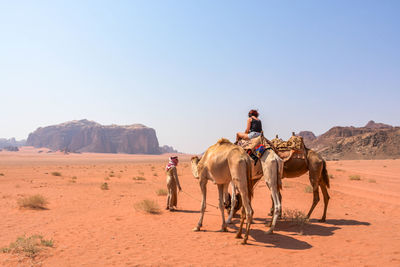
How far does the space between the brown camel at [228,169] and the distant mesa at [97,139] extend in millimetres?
153530

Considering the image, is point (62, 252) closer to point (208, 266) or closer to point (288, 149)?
point (208, 266)

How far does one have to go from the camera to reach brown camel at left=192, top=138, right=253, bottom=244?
21.8 feet

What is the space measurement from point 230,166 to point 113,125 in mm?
177987

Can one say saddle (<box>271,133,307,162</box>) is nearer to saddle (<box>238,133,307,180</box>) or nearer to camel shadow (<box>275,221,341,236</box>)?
saddle (<box>238,133,307,180</box>)

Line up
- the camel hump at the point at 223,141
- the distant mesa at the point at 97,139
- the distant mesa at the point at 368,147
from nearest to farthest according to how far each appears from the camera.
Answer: the camel hump at the point at 223,141 < the distant mesa at the point at 368,147 < the distant mesa at the point at 97,139

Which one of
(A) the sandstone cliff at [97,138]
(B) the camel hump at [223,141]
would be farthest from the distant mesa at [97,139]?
(B) the camel hump at [223,141]

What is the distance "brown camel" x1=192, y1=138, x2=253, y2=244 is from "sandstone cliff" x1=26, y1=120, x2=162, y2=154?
15353 cm

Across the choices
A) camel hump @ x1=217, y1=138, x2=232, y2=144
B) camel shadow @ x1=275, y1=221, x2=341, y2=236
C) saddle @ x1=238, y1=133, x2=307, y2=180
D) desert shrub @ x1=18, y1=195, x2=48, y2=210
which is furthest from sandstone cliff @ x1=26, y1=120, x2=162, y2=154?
camel shadow @ x1=275, y1=221, x2=341, y2=236

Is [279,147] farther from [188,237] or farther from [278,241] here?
[188,237]

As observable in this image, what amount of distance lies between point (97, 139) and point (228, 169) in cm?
15798

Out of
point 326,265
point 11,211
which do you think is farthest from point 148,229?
point 11,211

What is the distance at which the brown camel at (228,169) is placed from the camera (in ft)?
21.8

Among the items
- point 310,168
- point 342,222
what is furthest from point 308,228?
point 310,168

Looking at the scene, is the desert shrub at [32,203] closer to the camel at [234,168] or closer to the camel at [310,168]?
the camel at [234,168]
